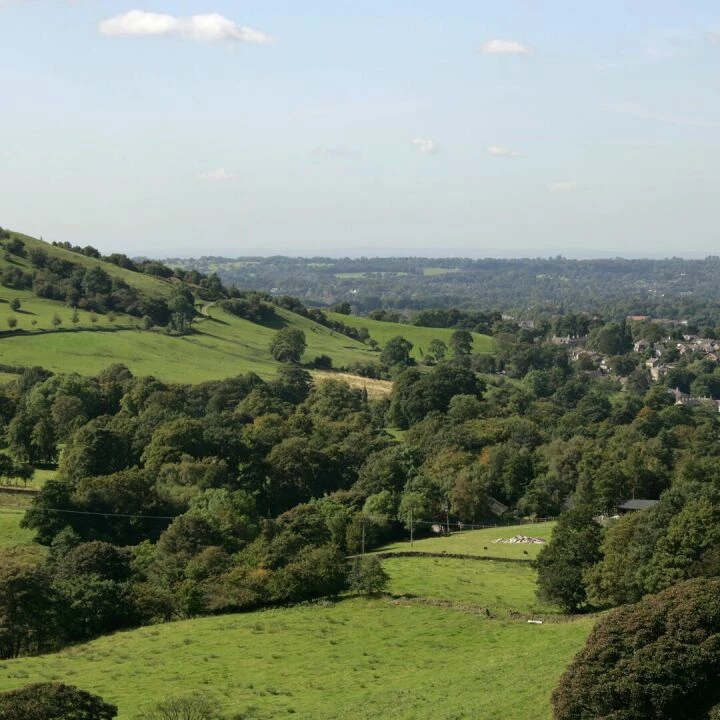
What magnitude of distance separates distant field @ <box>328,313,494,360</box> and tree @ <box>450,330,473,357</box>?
2426 millimetres

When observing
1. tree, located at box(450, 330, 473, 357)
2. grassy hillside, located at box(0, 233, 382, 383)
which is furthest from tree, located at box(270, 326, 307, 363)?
tree, located at box(450, 330, 473, 357)

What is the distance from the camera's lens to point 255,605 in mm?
43312

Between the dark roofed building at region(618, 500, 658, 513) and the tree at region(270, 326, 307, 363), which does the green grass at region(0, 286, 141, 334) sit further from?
the dark roofed building at region(618, 500, 658, 513)

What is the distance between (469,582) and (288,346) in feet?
266

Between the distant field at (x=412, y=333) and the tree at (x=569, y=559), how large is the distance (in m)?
111

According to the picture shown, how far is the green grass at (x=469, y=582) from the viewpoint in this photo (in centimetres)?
4200

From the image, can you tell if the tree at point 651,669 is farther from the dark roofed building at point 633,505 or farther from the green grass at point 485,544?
the dark roofed building at point 633,505

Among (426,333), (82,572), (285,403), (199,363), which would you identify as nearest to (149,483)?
(82,572)

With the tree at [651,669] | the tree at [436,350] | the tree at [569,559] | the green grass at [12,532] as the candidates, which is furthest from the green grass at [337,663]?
the tree at [436,350]

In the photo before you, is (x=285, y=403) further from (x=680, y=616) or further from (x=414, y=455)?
(x=680, y=616)

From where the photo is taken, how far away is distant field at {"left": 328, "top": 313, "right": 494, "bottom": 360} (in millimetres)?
163875

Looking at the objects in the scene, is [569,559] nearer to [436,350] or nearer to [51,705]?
[51,705]

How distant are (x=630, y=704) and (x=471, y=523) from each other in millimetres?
41485

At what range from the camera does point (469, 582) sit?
45625 millimetres
